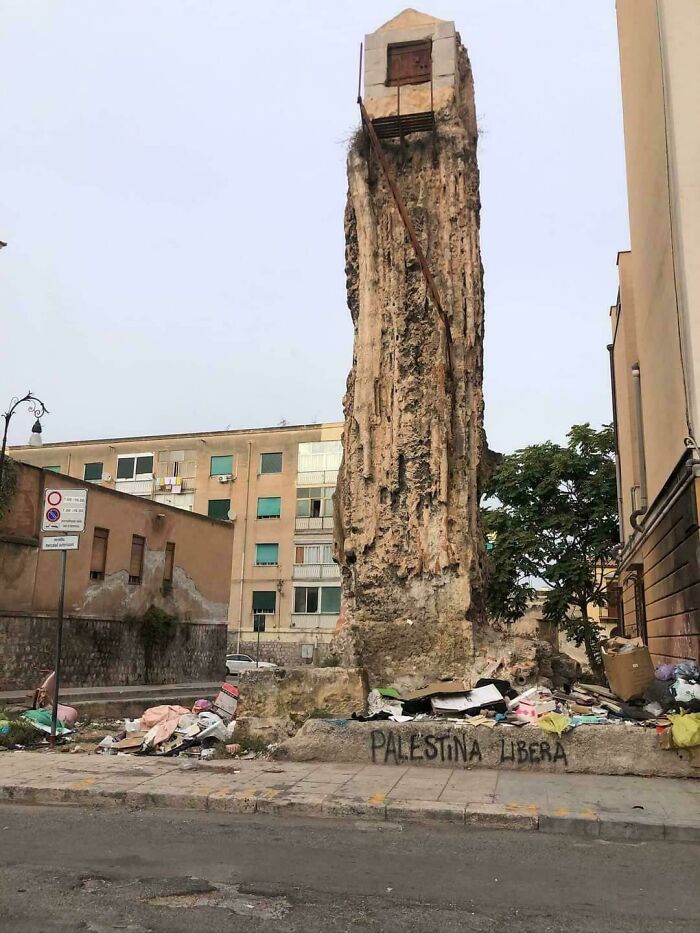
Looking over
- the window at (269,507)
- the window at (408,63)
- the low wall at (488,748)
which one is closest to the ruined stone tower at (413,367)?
the window at (408,63)

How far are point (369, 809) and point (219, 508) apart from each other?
128ft

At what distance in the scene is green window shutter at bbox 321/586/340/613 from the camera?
41.8 meters

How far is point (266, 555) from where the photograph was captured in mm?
43812

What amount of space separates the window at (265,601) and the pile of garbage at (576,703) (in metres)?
33.9

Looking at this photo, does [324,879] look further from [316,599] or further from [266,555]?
[266,555]

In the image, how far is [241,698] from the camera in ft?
31.6

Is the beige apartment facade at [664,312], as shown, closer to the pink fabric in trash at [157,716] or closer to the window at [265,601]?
the pink fabric in trash at [157,716]

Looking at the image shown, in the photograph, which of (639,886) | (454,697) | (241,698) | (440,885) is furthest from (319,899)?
(241,698)

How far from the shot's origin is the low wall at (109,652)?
2144cm

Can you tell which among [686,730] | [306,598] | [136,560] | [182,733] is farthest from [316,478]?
[686,730]

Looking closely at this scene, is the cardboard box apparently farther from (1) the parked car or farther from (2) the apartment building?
(2) the apartment building

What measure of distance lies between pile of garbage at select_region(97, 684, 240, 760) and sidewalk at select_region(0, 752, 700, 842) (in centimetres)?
75

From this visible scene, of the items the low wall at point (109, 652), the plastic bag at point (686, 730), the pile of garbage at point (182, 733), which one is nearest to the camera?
the plastic bag at point (686, 730)

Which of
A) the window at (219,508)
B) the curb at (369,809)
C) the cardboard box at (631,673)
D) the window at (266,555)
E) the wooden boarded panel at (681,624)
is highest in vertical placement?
the window at (219,508)
